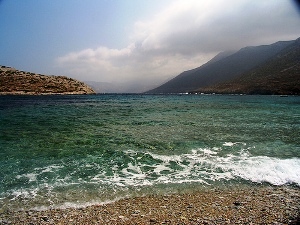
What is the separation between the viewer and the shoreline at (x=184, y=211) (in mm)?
6332

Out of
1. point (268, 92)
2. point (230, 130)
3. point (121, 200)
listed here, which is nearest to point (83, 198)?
point (121, 200)

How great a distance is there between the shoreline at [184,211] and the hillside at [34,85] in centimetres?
12304

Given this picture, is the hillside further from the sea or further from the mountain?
the mountain

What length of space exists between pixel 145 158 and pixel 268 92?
537 feet

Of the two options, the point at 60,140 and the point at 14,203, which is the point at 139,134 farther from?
the point at 14,203

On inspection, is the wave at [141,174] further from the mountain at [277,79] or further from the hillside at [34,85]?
the mountain at [277,79]

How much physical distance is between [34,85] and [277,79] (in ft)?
568

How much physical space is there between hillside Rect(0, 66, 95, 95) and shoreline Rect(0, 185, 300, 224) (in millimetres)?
123044

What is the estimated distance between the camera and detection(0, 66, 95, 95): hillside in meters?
114

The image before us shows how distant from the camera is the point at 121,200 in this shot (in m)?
7.82

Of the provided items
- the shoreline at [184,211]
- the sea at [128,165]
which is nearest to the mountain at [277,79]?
the sea at [128,165]

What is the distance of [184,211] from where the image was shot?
691 cm

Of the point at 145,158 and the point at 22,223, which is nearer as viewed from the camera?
the point at 22,223

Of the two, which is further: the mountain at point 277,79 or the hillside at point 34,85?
the mountain at point 277,79
